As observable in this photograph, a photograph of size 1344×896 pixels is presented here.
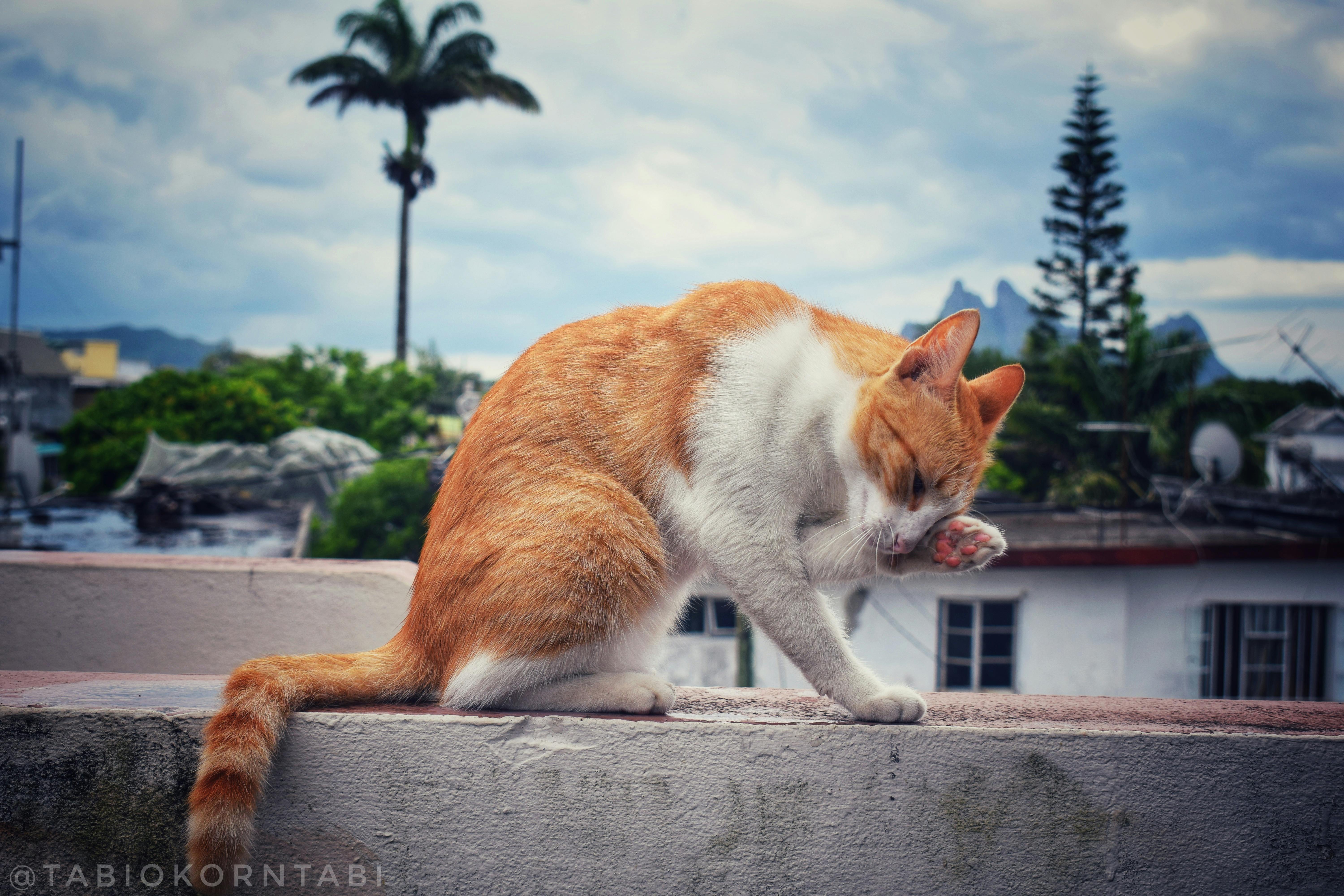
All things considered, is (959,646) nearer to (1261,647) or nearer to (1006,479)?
(1261,647)

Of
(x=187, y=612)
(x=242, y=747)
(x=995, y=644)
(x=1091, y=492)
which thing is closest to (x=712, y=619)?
(x=995, y=644)

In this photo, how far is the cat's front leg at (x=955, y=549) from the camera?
1.94 metres

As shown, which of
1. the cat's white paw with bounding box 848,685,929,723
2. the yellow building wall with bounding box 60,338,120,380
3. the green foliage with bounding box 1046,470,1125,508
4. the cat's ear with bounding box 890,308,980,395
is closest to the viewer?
the cat's white paw with bounding box 848,685,929,723

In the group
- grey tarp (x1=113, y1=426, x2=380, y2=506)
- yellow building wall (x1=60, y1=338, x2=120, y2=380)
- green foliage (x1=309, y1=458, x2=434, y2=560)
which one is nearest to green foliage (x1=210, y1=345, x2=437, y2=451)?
grey tarp (x1=113, y1=426, x2=380, y2=506)

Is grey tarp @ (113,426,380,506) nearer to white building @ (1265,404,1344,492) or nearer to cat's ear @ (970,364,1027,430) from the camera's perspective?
cat's ear @ (970,364,1027,430)

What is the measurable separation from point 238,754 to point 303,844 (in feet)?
0.88

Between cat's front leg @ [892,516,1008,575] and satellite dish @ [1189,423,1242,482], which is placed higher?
satellite dish @ [1189,423,1242,482]

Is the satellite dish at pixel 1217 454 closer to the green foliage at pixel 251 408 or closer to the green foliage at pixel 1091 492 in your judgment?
the green foliage at pixel 1091 492

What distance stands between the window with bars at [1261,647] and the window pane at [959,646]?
257cm

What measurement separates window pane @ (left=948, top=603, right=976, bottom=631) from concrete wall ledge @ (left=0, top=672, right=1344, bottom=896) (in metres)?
7.49

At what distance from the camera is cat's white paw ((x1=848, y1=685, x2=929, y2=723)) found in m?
1.82

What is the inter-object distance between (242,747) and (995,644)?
860 cm

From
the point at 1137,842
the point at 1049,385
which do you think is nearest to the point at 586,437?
the point at 1137,842

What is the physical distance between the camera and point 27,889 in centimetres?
168
